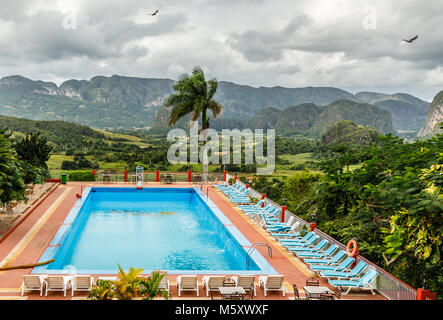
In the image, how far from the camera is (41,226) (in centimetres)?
1306

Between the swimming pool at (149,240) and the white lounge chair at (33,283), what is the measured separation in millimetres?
1166

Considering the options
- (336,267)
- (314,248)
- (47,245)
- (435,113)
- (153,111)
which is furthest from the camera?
(153,111)

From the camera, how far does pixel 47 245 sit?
1098 cm

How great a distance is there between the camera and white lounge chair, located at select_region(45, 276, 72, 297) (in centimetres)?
761

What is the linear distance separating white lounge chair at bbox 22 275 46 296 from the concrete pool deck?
0.10 meters

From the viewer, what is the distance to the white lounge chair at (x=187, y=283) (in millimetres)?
7941

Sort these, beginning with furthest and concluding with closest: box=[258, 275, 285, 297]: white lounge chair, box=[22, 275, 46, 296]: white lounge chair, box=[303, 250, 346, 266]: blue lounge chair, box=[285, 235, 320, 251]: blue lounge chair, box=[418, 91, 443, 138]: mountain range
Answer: box=[418, 91, 443, 138]: mountain range
box=[285, 235, 320, 251]: blue lounge chair
box=[303, 250, 346, 266]: blue lounge chair
box=[258, 275, 285, 297]: white lounge chair
box=[22, 275, 46, 296]: white lounge chair

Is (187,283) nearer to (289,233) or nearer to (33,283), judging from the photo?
(33,283)

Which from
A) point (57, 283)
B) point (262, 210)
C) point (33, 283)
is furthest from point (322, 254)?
point (33, 283)

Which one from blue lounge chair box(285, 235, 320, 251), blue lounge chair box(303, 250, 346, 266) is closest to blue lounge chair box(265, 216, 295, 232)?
blue lounge chair box(285, 235, 320, 251)

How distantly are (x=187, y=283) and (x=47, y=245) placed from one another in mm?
5101

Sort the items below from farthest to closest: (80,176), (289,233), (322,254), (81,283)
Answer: (80,176), (289,233), (322,254), (81,283)

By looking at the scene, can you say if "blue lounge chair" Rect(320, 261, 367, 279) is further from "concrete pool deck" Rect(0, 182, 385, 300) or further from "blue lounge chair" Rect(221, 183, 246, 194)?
"blue lounge chair" Rect(221, 183, 246, 194)
